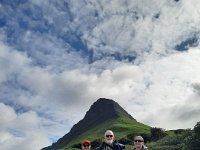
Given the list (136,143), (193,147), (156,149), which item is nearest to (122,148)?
(136,143)

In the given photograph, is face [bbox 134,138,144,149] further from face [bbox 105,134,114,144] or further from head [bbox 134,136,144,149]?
face [bbox 105,134,114,144]

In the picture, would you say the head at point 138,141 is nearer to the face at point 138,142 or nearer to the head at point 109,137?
the face at point 138,142

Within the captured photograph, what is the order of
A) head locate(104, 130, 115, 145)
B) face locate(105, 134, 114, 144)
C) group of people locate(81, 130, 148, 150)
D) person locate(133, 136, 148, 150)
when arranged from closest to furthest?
head locate(104, 130, 115, 145) → face locate(105, 134, 114, 144) → group of people locate(81, 130, 148, 150) → person locate(133, 136, 148, 150)

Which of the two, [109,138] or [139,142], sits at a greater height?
[109,138]

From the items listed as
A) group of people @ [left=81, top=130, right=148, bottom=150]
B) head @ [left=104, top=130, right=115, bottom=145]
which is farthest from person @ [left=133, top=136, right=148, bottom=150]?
head @ [left=104, top=130, right=115, bottom=145]

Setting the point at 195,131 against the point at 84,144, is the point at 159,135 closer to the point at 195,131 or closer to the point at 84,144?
the point at 195,131

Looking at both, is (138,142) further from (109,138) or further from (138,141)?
(109,138)

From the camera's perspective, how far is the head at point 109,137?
15760 millimetres

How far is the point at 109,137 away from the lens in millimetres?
15914

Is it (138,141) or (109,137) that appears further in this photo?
(138,141)

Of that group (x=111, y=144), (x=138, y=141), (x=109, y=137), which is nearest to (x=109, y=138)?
(x=109, y=137)

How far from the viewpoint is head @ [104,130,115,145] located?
15.8 meters

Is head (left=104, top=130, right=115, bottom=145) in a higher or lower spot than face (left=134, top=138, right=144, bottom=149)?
higher

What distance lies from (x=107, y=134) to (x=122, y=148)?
101 centimetres
